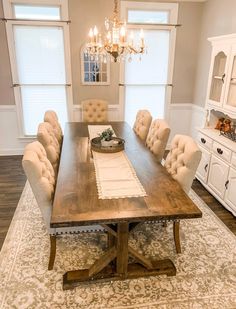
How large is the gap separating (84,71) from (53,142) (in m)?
2.07

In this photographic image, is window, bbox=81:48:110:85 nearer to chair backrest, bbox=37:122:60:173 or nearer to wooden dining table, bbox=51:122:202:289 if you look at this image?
chair backrest, bbox=37:122:60:173

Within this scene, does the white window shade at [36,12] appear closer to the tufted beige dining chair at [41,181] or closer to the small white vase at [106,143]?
the small white vase at [106,143]

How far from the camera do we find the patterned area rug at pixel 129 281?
1911mm

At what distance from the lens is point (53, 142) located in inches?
116

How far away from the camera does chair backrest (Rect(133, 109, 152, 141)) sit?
3559 millimetres

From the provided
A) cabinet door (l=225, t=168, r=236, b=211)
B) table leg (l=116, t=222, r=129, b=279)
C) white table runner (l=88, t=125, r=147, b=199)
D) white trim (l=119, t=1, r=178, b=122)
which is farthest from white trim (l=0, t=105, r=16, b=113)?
cabinet door (l=225, t=168, r=236, b=211)

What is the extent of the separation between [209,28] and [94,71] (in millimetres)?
2072

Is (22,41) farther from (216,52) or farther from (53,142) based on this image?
(216,52)

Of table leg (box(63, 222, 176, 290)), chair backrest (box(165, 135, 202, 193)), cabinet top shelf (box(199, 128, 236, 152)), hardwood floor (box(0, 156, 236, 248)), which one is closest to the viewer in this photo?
table leg (box(63, 222, 176, 290))

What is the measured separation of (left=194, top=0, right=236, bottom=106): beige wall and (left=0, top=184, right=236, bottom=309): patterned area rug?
8.71 ft

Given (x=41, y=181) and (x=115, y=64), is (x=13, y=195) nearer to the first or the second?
(x=41, y=181)

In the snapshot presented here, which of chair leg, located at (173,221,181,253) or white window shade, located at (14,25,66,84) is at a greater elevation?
white window shade, located at (14,25,66,84)

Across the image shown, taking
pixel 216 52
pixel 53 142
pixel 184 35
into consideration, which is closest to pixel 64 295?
pixel 53 142

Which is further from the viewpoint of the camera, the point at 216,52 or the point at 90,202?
the point at 216,52
